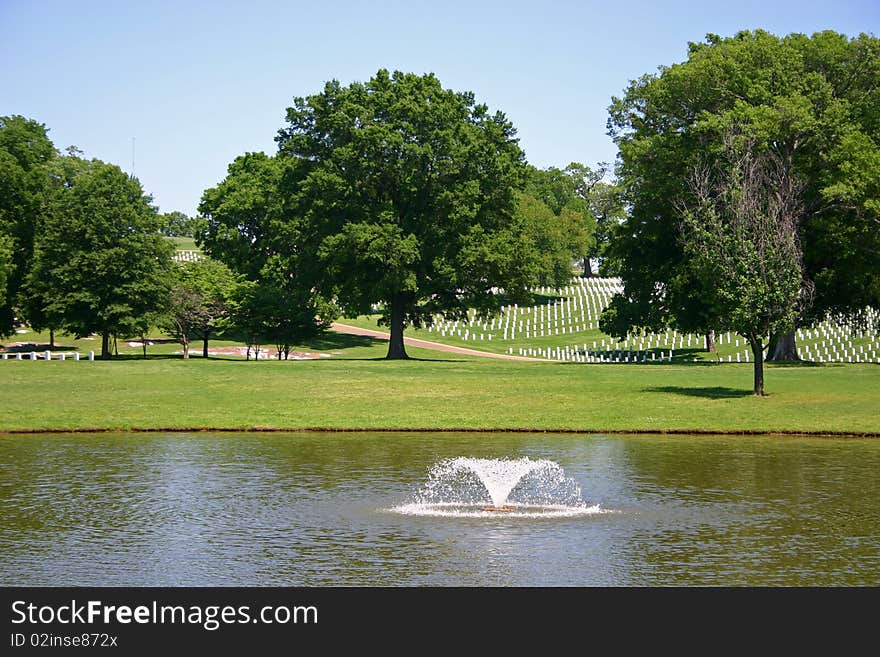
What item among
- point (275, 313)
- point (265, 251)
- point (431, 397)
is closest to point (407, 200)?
point (275, 313)

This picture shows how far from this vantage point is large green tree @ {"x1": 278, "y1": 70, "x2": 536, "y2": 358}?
6469 cm

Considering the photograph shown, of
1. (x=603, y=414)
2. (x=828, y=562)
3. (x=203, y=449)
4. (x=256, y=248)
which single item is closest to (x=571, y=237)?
(x=256, y=248)

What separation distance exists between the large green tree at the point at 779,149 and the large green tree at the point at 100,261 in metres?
29.8

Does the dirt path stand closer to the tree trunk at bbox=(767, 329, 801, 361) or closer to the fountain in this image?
the tree trunk at bbox=(767, 329, 801, 361)

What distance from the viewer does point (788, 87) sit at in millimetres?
60719

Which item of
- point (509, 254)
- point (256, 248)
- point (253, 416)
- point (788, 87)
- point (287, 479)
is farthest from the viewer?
point (256, 248)

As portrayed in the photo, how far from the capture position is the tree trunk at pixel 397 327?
68.7 m

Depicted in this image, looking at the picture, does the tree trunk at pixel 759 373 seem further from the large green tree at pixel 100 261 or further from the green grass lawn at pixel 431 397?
the large green tree at pixel 100 261

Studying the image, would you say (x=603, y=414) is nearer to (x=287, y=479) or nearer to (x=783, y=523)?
(x=287, y=479)

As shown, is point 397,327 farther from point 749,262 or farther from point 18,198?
point 749,262

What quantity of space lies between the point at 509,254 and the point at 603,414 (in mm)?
29150

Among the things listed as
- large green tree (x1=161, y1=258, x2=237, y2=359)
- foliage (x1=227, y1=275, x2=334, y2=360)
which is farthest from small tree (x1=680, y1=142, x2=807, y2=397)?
large green tree (x1=161, y1=258, x2=237, y2=359)

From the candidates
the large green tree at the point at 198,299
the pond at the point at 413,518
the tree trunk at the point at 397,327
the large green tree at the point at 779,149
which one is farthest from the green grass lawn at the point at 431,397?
the large green tree at the point at 198,299
